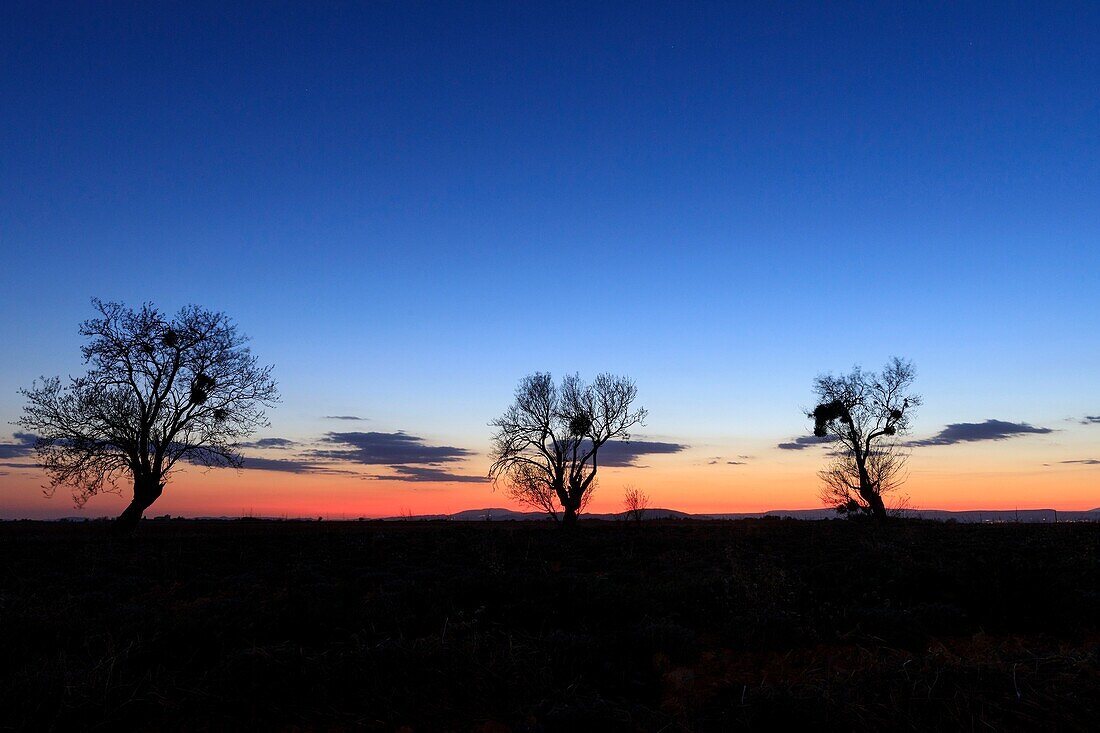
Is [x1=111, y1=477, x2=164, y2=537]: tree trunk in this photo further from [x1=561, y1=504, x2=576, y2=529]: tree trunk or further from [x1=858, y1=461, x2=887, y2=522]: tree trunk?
[x1=858, y1=461, x2=887, y2=522]: tree trunk

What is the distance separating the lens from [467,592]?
8.89m

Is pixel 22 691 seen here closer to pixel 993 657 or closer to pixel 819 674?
pixel 819 674

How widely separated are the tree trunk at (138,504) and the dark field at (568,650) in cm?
1390

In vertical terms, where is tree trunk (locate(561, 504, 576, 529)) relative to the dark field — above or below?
above

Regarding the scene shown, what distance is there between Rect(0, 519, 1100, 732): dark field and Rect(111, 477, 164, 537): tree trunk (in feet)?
45.6

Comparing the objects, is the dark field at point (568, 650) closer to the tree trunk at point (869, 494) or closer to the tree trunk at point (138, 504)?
the tree trunk at point (138, 504)

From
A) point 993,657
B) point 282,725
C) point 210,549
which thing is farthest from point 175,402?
point 993,657

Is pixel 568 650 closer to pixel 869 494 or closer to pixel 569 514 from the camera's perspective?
pixel 569 514

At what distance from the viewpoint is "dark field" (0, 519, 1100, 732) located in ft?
13.3

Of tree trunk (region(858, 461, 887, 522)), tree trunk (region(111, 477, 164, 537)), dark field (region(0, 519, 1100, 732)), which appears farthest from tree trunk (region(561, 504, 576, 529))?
dark field (region(0, 519, 1100, 732))

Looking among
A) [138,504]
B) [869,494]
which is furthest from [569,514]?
[138,504]

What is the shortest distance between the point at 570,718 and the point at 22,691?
12.6ft

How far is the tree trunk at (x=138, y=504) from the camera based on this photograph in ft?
84.6

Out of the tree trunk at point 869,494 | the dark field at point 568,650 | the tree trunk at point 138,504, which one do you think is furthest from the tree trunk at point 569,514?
the dark field at point 568,650
